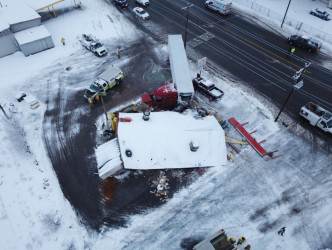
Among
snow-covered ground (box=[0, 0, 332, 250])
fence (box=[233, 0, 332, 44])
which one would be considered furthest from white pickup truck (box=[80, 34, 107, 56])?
fence (box=[233, 0, 332, 44])

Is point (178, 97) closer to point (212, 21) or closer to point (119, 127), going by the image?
point (119, 127)

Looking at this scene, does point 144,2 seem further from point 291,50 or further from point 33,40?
point 291,50

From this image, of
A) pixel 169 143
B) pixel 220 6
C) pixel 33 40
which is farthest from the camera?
pixel 220 6

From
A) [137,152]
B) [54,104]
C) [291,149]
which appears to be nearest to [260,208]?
[291,149]

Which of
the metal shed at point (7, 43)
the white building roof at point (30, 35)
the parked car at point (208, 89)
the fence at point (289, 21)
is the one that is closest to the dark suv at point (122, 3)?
the white building roof at point (30, 35)

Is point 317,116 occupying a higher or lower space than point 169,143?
higher

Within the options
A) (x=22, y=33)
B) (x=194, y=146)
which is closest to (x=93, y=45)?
(x=22, y=33)

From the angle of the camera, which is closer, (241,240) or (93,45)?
(241,240)
